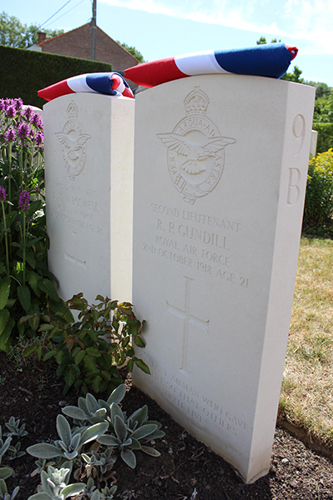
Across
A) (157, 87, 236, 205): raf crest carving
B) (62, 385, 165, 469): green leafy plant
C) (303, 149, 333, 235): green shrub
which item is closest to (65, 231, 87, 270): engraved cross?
(62, 385, 165, 469): green leafy plant

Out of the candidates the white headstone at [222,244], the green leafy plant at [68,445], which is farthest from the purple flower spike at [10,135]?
the green leafy plant at [68,445]

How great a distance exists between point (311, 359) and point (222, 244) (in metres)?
1.47

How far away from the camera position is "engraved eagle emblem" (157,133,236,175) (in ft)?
5.57

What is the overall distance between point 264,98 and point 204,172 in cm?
42

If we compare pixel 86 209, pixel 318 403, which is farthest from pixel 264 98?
pixel 318 403

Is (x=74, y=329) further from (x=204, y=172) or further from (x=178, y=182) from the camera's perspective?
(x=204, y=172)

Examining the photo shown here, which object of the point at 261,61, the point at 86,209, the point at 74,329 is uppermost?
the point at 261,61

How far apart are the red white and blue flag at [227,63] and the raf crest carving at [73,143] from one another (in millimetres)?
721

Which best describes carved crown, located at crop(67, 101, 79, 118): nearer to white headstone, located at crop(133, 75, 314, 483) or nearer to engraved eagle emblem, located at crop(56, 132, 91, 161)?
engraved eagle emblem, located at crop(56, 132, 91, 161)

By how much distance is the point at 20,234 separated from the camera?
297 centimetres

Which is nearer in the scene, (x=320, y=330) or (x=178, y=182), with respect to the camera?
(x=178, y=182)

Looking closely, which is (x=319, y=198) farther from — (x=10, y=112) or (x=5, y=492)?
(x=5, y=492)

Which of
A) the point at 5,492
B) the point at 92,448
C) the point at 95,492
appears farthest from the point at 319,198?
the point at 5,492

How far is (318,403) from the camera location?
2324 mm
